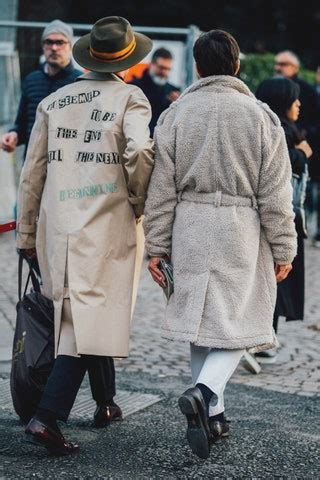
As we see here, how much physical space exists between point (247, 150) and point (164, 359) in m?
2.72

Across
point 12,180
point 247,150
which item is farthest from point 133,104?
point 12,180

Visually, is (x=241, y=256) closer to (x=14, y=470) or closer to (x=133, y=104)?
(x=133, y=104)

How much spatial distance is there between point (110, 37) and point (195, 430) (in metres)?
1.84

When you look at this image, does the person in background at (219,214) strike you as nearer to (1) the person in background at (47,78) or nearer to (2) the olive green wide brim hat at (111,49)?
(2) the olive green wide brim hat at (111,49)

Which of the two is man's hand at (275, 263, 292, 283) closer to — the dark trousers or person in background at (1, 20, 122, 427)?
the dark trousers

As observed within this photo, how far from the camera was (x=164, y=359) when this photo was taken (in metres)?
7.11

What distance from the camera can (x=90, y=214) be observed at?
475 cm

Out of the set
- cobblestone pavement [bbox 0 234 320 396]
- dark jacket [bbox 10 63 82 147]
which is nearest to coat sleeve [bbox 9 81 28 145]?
dark jacket [bbox 10 63 82 147]

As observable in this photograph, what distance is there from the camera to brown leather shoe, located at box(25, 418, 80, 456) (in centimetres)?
464

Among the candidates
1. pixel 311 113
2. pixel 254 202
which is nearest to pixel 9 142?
pixel 254 202

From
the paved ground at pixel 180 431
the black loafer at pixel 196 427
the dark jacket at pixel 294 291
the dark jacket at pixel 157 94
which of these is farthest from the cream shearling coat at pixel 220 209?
the dark jacket at pixel 157 94

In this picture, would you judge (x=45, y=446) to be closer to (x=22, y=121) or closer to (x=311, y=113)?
(x=22, y=121)

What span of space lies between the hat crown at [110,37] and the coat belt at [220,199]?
77 cm

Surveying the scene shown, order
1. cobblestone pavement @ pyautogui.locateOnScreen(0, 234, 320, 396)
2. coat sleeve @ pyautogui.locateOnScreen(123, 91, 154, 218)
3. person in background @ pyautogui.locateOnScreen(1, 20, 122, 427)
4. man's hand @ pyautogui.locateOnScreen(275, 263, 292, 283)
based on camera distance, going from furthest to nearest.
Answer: person in background @ pyautogui.locateOnScreen(1, 20, 122, 427) < cobblestone pavement @ pyautogui.locateOnScreen(0, 234, 320, 396) < man's hand @ pyautogui.locateOnScreen(275, 263, 292, 283) < coat sleeve @ pyautogui.locateOnScreen(123, 91, 154, 218)
